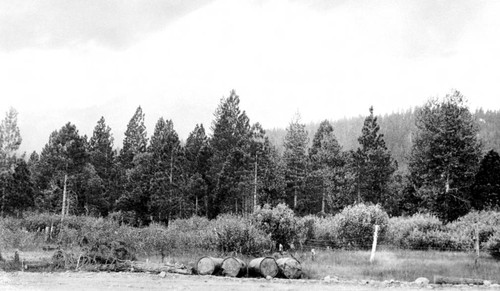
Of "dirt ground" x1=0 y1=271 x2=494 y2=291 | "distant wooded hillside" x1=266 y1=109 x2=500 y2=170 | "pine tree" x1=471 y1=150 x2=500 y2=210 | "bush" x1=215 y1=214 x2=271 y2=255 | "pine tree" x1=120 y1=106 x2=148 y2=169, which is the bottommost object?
"dirt ground" x1=0 y1=271 x2=494 y2=291

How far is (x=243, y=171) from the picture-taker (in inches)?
1736

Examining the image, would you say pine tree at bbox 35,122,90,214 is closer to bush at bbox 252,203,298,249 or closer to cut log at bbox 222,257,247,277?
bush at bbox 252,203,298,249

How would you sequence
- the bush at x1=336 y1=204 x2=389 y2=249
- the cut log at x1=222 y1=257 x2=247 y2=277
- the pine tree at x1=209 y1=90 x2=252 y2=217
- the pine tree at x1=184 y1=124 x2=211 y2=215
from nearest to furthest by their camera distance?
the cut log at x1=222 y1=257 x2=247 y2=277 < the bush at x1=336 y1=204 x2=389 y2=249 < the pine tree at x1=209 y1=90 x2=252 y2=217 < the pine tree at x1=184 y1=124 x2=211 y2=215

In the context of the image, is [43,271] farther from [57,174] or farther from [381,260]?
[57,174]

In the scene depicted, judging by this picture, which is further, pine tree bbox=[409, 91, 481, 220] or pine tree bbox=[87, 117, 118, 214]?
pine tree bbox=[87, 117, 118, 214]

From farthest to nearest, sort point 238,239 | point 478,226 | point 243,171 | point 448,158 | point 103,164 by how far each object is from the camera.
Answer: point 103,164, point 243,171, point 448,158, point 478,226, point 238,239

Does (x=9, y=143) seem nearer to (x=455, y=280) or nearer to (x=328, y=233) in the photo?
(x=328, y=233)

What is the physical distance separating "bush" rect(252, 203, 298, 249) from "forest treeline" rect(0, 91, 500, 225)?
16.4 metres

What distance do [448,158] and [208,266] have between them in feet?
92.8

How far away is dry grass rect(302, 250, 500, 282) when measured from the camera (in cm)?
1670

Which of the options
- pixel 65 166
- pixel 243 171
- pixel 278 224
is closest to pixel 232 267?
pixel 278 224

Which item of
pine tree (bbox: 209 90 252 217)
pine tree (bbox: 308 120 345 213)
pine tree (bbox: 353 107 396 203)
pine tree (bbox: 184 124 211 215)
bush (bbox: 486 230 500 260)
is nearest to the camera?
bush (bbox: 486 230 500 260)

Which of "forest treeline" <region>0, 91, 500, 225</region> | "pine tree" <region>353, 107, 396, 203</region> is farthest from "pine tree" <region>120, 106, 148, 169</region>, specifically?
"pine tree" <region>353, 107, 396, 203</region>

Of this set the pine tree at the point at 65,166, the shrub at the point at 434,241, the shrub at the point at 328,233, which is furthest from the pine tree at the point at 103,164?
the shrub at the point at 434,241
